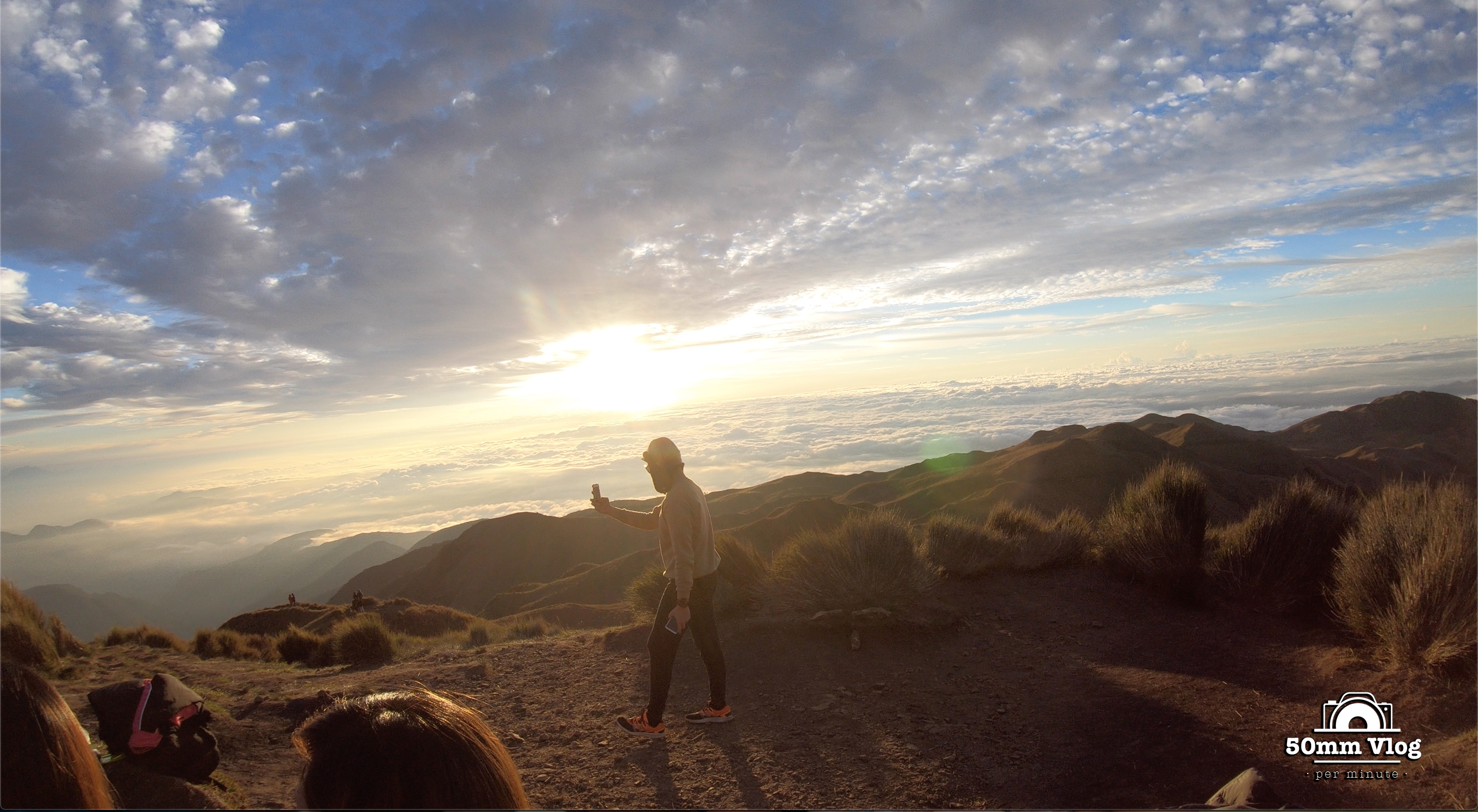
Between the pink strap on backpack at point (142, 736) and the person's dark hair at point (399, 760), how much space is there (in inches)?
104

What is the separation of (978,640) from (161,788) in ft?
21.0

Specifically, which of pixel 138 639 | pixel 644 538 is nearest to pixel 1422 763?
pixel 138 639

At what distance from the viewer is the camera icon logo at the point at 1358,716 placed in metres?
3.98

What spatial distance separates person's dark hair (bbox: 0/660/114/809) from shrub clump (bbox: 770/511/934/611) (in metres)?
6.48

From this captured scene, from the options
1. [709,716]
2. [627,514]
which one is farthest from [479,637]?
[627,514]

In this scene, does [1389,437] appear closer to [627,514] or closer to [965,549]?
[965,549]

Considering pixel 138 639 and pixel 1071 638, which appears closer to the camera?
pixel 1071 638

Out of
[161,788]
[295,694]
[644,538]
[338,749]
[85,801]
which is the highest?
[338,749]

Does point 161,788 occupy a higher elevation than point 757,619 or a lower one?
higher

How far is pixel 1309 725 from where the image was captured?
4309 millimetres

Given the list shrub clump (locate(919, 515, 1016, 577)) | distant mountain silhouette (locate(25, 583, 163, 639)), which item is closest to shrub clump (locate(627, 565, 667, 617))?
shrub clump (locate(919, 515, 1016, 577))

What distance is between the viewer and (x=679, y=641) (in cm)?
472

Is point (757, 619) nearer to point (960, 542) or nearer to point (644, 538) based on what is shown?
A: point (960, 542)

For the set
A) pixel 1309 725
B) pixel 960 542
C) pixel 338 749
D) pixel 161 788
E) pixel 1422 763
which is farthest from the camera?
pixel 960 542
